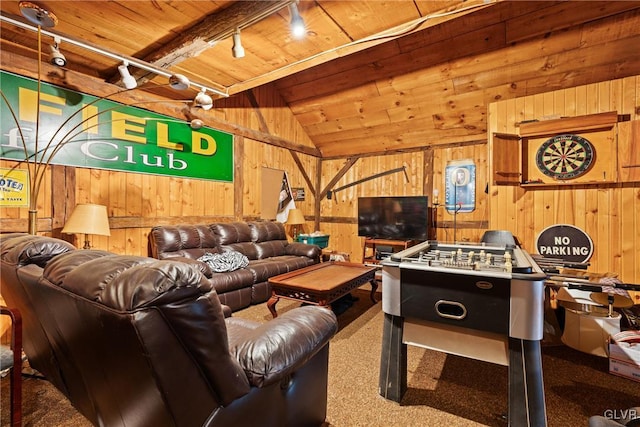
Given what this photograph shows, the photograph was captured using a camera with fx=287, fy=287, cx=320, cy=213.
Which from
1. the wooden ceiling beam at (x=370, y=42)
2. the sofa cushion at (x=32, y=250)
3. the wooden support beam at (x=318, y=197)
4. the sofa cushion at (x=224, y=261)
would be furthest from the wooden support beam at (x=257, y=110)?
the sofa cushion at (x=32, y=250)

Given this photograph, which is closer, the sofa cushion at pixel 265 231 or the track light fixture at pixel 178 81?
the track light fixture at pixel 178 81

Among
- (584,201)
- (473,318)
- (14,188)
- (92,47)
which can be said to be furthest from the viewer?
(584,201)

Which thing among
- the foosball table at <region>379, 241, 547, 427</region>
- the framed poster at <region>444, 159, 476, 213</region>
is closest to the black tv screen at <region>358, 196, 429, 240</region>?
the framed poster at <region>444, 159, 476, 213</region>

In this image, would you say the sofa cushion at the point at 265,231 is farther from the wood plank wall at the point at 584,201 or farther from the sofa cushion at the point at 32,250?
the wood plank wall at the point at 584,201

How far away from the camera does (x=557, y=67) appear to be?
11.1 ft

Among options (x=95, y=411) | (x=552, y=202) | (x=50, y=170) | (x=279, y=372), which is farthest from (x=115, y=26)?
(x=552, y=202)

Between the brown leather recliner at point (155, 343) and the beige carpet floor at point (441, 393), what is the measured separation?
0.55 meters

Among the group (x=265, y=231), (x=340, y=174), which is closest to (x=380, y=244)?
(x=340, y=174)

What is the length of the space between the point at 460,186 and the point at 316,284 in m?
3.30

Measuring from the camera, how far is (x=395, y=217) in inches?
192

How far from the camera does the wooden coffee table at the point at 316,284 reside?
263cm

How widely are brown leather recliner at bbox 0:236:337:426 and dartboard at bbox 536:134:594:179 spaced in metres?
3.66

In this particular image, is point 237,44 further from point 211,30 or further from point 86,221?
point 86,221

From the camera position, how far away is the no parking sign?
132 inches
